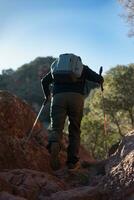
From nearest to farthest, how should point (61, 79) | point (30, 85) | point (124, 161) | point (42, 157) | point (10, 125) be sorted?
point (124, 161), point (61, 79), point (42, 157), point (10, 125), point (30, 85)

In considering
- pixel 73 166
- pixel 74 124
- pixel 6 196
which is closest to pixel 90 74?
pixel 74 124

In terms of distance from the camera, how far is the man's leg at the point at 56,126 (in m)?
9.41

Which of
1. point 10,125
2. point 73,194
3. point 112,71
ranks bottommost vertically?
point 73,194

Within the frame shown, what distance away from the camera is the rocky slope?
6332 millimetres

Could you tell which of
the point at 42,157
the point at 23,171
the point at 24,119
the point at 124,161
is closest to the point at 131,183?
the point at 124,161

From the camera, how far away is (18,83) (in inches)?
4141

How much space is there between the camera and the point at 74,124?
10.1m

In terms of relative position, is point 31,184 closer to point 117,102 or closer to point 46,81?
point 46,81

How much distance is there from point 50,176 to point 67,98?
98.8 inches

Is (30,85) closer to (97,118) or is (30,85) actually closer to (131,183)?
(97,118)

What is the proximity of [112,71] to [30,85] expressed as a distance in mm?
53297

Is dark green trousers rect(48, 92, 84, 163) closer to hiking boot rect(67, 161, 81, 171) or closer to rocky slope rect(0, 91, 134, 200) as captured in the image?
hiking boot rect(67, 161, 81, 171)

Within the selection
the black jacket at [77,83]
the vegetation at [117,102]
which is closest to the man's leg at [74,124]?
the black jacket at [77,83]

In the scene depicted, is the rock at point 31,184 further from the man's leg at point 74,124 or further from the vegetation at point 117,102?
the vegetation at point 117,102
